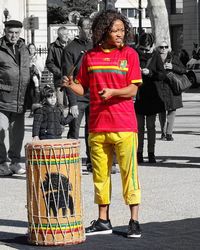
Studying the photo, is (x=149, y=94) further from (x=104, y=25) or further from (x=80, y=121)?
(x=104, y=25)

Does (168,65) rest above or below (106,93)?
below

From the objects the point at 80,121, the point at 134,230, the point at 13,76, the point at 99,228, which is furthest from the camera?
the point at 80,121

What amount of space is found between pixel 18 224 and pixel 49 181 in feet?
3.98

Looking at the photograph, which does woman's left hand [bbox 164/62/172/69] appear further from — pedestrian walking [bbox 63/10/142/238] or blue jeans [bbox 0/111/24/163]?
pedestrian walking [bbox 63/10/142/238]

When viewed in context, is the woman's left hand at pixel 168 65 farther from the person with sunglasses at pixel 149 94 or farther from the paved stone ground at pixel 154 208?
the paved stone ground at pixel 154 208

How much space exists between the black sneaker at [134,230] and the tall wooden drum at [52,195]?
41cm

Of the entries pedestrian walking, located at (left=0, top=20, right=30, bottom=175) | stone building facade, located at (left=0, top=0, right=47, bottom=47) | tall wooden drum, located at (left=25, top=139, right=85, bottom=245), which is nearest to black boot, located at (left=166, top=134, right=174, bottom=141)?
pedestrian walking, located at (left=0, top=20, right=30, bottom=175)

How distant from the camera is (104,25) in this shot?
8711 millimetres

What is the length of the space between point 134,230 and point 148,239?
16cm

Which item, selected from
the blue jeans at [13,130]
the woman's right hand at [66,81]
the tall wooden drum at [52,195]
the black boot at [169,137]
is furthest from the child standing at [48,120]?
the black boot at [169,137]

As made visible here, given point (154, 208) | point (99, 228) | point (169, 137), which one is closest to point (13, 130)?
point (154, 208)

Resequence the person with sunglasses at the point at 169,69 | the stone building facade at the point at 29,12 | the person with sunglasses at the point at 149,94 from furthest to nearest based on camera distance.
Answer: the stone building facade at the point at 29,12 → the person with sunglasses at the point at 169,69 → the person with sunglasses at the point at 149,94

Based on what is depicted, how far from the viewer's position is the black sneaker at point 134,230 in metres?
8.70

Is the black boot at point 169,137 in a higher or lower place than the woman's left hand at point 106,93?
lower
